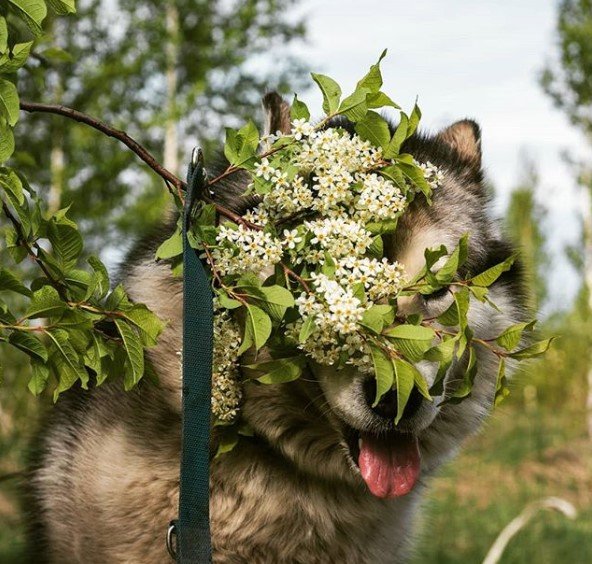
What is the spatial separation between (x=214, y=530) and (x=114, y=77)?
12319 mm

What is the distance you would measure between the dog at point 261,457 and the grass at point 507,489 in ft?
2.40

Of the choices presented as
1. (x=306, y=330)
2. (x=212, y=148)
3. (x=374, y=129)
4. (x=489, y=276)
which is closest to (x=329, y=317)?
(x=306, y=330)

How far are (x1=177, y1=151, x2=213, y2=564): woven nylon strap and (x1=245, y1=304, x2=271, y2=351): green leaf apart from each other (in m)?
0.14

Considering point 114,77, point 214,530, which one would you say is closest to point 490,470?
point 114,77

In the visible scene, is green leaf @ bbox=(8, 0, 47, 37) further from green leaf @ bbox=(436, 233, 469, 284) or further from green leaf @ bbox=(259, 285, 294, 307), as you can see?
green leaf @ bbox=(436, 233, 469, 284)

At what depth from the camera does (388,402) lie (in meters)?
2.41

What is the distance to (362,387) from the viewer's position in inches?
95.3

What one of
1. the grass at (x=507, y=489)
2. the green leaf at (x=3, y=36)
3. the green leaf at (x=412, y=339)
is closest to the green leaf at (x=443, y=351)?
the green leaf at (x=412, y=339)

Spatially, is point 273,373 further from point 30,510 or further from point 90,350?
point 30,510

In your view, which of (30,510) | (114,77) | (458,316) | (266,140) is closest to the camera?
(458,316)

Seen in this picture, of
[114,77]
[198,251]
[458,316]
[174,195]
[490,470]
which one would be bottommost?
[490,470]

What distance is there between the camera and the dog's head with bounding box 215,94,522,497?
2.49 meters

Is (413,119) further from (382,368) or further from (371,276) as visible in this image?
(382,368)

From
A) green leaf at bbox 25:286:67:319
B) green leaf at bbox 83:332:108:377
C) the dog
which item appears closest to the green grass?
the dog
